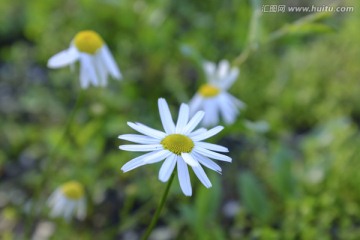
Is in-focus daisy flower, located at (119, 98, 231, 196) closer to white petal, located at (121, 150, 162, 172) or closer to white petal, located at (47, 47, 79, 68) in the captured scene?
white petal, located at (121, 150, 162, 172)

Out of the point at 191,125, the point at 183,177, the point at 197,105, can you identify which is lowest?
the point at 183,177

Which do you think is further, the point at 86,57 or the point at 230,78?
the point at 230,78

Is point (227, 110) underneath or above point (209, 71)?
underneath

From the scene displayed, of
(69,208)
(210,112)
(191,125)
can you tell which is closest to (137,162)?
(191,125)

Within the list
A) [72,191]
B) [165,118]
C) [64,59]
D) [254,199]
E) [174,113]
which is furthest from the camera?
[174,113]

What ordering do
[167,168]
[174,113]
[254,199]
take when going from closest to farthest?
[167,168] → [254,199] → [174,113]

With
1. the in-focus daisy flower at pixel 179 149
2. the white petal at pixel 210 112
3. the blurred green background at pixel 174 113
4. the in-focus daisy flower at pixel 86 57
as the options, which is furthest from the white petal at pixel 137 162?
the white petal at pixel 210 112

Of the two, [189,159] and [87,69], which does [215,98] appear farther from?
[189,159]
